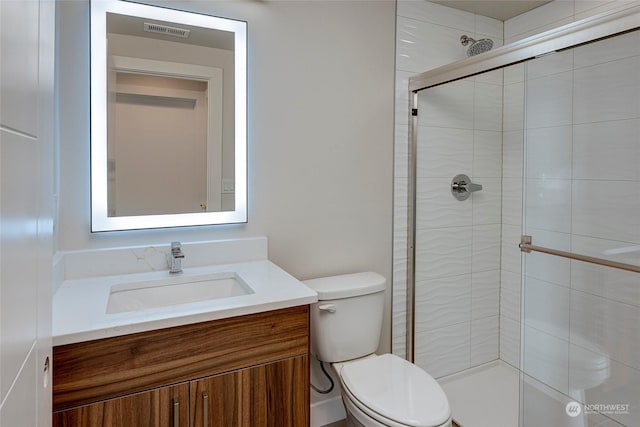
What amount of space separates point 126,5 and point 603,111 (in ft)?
6.04

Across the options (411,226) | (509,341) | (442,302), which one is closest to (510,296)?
(509,341)

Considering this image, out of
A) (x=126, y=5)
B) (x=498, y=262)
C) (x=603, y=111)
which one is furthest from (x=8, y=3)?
(x=498, y=262)

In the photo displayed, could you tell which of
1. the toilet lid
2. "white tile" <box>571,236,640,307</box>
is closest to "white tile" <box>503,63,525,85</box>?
"white tile" <box>571,236,640,307</box>

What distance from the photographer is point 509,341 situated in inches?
97.4

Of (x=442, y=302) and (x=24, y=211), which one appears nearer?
(x=24, y=211)

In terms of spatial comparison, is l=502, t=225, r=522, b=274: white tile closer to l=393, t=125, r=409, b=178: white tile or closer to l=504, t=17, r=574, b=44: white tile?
l=393, t=125, r=409, b=178: white tile

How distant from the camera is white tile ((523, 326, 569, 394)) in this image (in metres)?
1.60

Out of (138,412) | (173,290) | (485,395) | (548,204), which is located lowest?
(485,395)

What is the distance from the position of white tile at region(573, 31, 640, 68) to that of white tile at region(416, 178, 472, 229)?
89 cm

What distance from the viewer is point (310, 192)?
1901 mm

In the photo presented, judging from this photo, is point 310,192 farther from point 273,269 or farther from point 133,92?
point 133,92

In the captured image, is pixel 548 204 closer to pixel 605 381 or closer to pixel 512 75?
pixel 605 381

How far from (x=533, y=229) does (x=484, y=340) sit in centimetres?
105

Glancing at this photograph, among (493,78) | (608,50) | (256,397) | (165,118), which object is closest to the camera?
(256,397)
